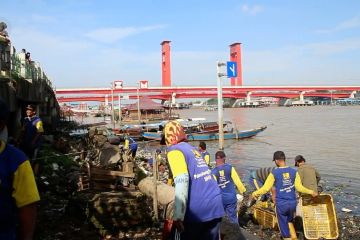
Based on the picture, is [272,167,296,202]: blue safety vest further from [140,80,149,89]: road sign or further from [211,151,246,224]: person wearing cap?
[140,80,149,89]: road sign

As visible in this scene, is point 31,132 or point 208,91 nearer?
point 31,132

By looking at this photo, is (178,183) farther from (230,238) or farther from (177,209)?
(230,238)

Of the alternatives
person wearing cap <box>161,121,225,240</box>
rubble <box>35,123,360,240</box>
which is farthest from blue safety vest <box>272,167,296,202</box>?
person wearing cap <box>161,121,225,240</box>

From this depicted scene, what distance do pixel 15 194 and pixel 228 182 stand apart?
204 inches

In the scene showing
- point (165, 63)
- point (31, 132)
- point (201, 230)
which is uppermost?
point (165, 63)

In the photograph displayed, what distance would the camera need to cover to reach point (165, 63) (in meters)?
128

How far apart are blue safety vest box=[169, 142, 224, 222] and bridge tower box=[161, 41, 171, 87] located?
118 m

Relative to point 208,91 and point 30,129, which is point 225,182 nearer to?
point 30,129

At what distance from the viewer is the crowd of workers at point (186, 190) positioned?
2424 millimetres

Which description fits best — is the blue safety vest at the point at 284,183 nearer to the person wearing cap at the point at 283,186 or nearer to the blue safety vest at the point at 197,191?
the person wearing cap at the point at 283,186

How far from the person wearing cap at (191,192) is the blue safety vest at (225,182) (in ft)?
10.9

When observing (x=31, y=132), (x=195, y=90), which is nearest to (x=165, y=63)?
(x=195, y=90)

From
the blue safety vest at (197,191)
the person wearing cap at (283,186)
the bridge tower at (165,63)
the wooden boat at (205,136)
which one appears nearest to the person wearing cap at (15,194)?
the blue safety vest at (197,191)

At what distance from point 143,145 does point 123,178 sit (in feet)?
75.8
